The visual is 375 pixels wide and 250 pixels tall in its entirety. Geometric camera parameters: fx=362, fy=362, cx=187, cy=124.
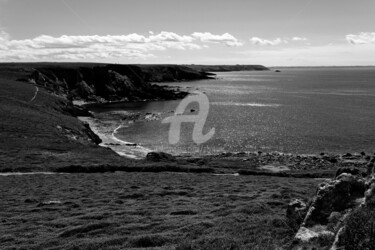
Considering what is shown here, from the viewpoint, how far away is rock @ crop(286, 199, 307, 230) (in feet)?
44.3

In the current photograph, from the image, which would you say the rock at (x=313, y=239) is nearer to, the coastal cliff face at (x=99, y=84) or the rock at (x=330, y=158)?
the rock at (x=330, y=158)

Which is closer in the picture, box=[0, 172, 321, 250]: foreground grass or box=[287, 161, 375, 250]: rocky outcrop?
box=[287, 161, 375, 250]: rocky outcrop

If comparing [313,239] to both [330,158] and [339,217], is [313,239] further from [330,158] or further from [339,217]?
[330,158]

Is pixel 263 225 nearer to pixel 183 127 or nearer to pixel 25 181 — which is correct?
pixel 25 181

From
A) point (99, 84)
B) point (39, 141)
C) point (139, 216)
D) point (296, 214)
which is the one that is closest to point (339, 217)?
point (296, 214)

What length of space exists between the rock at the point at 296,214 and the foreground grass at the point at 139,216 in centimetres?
30

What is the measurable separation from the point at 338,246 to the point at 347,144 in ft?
226

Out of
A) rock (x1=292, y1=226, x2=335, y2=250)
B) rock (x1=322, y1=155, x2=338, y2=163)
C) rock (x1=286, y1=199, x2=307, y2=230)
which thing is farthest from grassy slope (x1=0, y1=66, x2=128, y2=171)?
rock (x1=292, y1=226, x2=335, y2=250)

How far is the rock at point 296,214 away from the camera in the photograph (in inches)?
532

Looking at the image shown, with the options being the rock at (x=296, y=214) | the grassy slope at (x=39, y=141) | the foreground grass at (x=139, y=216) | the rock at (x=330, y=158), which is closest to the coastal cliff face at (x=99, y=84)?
the grassy slope at (x=39, y=141)

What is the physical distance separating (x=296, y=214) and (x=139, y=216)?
28.1 feet

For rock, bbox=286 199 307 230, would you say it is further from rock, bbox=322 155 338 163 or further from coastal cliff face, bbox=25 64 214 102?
coastal cliff face, bbox=25 64 214 102

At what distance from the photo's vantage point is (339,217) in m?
11.8

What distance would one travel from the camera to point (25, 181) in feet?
110
